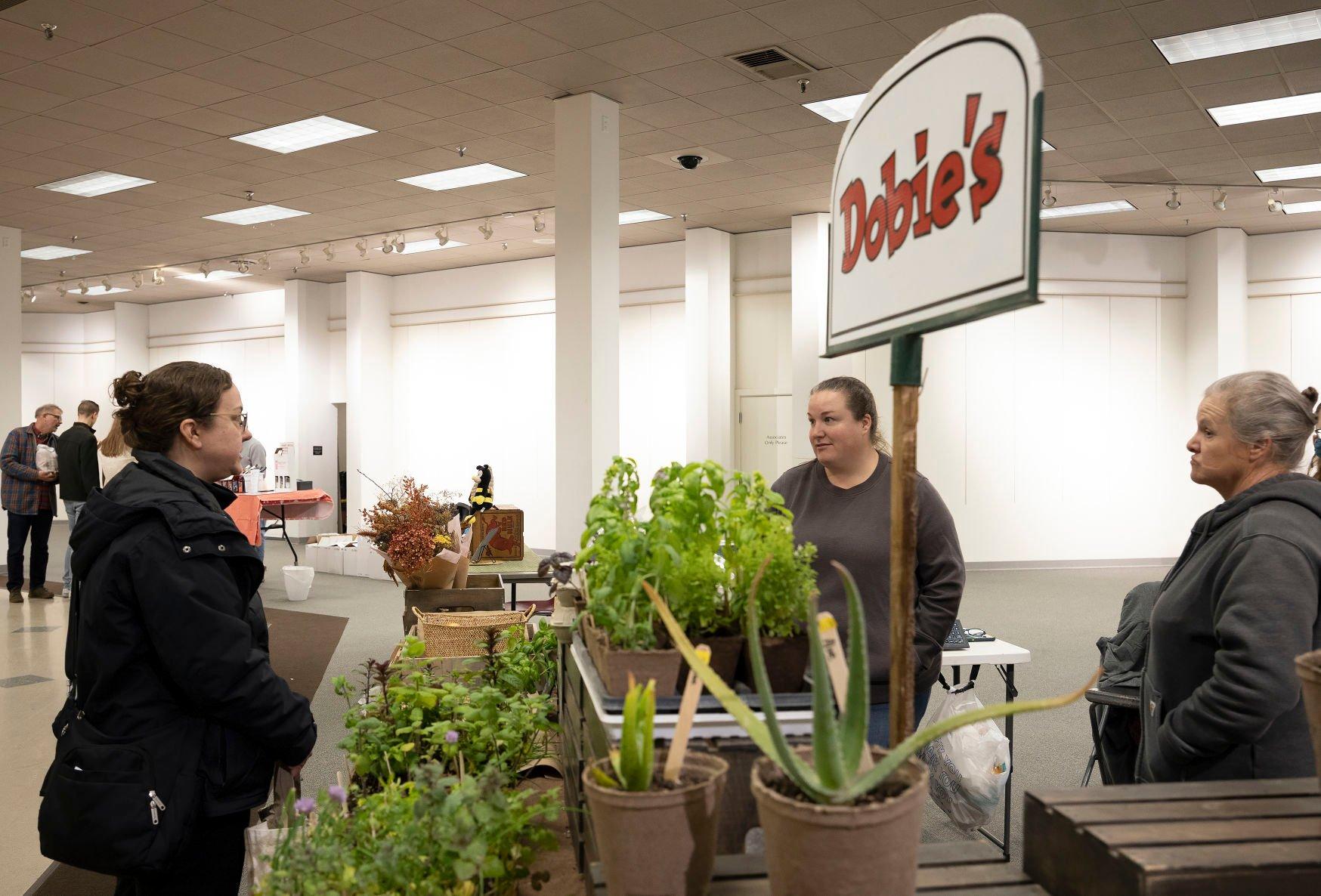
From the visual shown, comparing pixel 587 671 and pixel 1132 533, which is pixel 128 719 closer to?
pixel 587 671

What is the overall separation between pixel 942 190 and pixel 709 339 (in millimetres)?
10854

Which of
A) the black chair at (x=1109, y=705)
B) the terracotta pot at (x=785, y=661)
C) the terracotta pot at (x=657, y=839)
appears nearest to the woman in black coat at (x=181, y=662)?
the terracotta pot at (x=785, y=661)

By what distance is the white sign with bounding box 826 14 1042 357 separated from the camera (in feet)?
2.67

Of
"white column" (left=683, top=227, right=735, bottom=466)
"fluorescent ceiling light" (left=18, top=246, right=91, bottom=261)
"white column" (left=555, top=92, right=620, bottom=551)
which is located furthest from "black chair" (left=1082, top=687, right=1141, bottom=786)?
"fluorescent ceiling light" (left=18, top=246, right=91, bottom=261)

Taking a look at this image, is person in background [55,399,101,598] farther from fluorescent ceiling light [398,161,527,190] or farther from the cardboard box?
the cardboard box

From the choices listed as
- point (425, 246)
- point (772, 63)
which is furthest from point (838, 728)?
point (425, 246)

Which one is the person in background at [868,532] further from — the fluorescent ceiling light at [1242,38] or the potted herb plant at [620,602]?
the fluorescent ceiling light at [1242,38]

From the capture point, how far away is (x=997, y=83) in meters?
0.85

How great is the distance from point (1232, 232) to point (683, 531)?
12.0 meters

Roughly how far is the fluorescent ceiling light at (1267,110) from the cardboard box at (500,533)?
5.89 m

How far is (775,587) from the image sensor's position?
4.26 ft

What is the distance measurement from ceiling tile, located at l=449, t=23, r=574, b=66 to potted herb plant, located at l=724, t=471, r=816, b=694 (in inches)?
200

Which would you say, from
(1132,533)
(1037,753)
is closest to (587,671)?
(1037,753)

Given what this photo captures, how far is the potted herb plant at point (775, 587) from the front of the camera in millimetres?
1265
